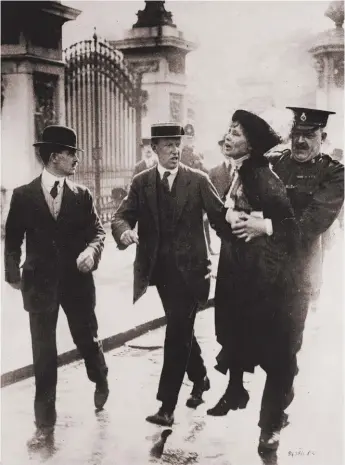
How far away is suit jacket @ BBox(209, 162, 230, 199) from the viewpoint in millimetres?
4814

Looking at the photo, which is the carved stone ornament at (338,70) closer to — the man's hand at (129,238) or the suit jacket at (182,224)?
the suit jacket at (182,224)

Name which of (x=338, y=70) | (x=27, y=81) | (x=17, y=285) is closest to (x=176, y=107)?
(x=27, y=81)

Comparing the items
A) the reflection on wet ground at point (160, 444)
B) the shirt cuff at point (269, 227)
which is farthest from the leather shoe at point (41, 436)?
the shirt cuff at point (269, 227)

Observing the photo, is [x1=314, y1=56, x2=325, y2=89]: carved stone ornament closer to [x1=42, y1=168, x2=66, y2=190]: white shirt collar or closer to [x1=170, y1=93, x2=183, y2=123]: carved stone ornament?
[x1=170, y1=93, x2=183, y2=123]: carved stone ornament

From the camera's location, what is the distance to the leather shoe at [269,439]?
13.8 feet

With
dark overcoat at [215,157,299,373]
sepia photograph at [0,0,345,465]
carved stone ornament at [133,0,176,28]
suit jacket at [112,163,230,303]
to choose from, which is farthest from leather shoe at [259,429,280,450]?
carved stone ornament at [133,0,176,28]

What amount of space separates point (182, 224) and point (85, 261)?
0.64 m

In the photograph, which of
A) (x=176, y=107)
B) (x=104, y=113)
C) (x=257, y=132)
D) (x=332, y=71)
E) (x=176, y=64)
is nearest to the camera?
(x=257, y=132)

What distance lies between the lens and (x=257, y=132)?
4.10 metres

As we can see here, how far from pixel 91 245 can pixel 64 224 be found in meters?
0.22

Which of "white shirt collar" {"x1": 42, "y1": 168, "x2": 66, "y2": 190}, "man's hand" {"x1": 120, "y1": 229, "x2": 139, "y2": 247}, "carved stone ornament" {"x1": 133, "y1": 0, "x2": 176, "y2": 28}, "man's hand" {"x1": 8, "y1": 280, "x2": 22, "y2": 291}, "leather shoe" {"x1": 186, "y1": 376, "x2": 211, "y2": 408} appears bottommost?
"leather shoe" {"x1": 186, "y1": 376, "x2": 211, "y2": 408}

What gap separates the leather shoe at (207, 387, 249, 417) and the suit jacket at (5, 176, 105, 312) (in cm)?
115

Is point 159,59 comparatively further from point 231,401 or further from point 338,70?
point 231,401
